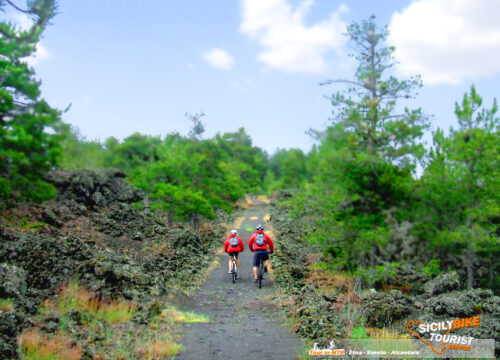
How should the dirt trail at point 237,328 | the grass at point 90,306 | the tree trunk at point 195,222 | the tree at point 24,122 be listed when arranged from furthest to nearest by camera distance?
the tree trunk at point 195,222
the tree at point 24,122
the grass at point 90,306
the dirt trail at point 237,328

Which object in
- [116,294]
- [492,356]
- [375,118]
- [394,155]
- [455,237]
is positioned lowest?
[492,356]

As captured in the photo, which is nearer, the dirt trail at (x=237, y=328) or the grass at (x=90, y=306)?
the dirt trail at (x=237, y=328)

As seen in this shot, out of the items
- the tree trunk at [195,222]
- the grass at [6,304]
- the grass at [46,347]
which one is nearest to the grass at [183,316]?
the grass at [46,347]

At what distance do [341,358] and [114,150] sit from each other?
56730 millimetres

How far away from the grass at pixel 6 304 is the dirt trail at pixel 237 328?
3.72 meters

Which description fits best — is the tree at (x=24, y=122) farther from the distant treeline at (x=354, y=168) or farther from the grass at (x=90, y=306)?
the grass at (x=90, y=306)

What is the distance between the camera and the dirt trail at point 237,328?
771 cm

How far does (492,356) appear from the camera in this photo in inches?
321

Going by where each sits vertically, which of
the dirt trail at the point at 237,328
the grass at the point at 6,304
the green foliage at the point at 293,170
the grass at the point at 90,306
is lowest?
the dirt trail at the point at 237,328

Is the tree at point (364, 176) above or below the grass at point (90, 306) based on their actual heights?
above

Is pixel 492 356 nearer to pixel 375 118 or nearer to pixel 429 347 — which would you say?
pixel 429 347

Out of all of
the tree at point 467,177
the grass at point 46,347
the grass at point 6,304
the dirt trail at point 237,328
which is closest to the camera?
the grass at point 46,347

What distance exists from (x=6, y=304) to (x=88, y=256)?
3958 mm

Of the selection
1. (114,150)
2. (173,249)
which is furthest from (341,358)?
(114,150)
